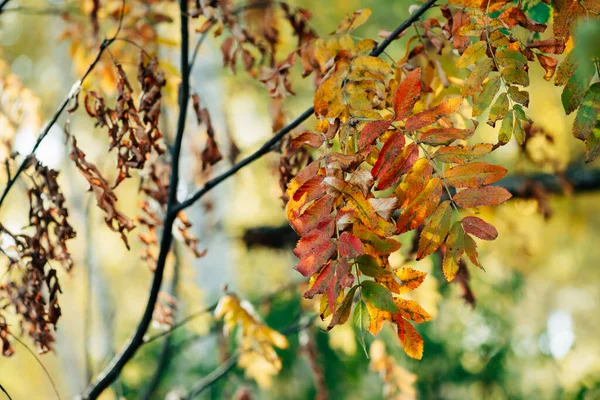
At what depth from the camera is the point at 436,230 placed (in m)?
0.73

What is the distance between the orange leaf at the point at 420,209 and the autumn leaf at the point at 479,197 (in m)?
0.03

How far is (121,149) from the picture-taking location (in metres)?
0.99

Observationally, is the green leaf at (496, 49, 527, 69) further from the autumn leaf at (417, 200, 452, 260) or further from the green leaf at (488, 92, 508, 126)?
the autumn leaf at (417, 200, 452, 260)

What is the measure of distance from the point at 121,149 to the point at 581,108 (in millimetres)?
691

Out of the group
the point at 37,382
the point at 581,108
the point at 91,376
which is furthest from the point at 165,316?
the point at 37,382

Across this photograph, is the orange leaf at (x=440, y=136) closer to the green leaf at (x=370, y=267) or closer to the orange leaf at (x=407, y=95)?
the orange leaf at (x=407, y=95)

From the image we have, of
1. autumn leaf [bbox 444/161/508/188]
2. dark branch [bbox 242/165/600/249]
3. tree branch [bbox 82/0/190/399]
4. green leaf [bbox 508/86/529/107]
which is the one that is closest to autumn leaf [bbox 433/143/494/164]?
autumn leaf [bbox 444/161/508/188]

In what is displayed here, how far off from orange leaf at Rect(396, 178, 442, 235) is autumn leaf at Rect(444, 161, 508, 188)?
18 mm

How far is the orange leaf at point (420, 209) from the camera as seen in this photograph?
28.5 inches

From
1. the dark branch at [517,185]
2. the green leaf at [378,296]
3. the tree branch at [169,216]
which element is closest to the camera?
the green leaf at [378,296]

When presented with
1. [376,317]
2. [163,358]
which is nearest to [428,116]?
[376,317]

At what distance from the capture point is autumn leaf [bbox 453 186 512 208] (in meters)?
0.72

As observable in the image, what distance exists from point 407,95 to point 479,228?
0.60ft

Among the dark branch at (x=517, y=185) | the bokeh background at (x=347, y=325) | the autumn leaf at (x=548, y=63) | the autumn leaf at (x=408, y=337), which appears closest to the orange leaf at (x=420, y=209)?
the autumn leaf at (x=408, y=337)
